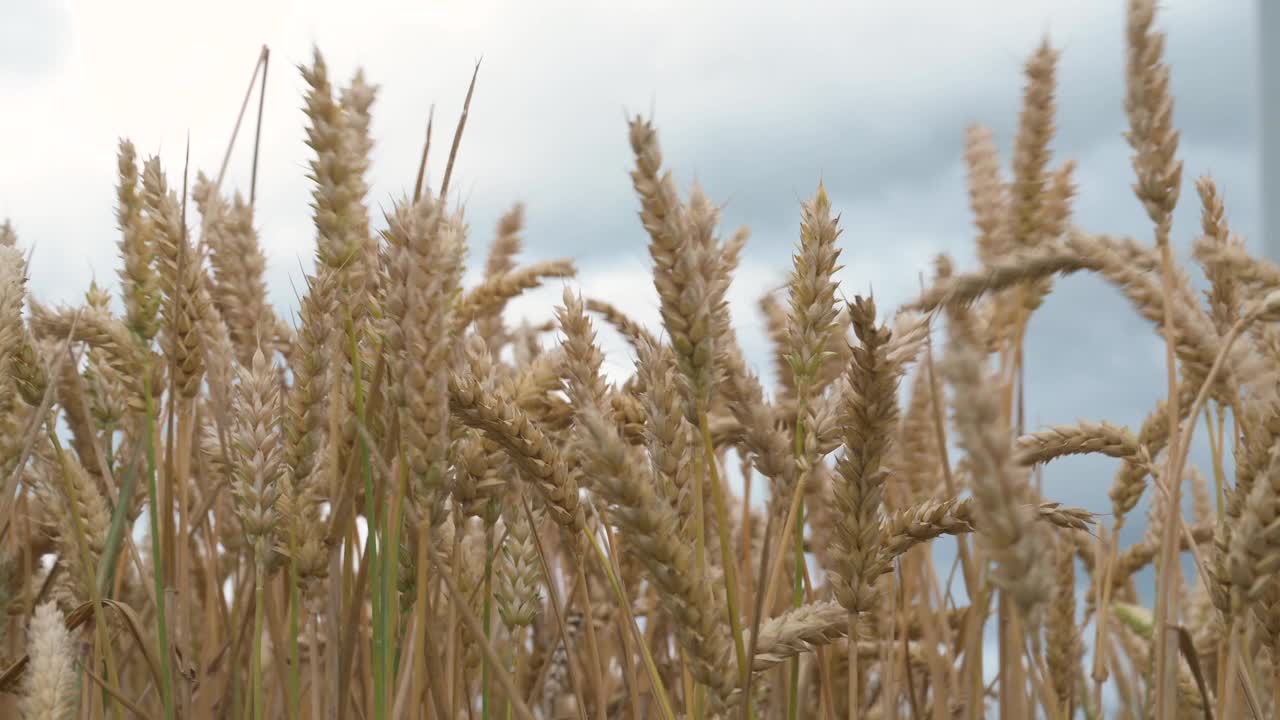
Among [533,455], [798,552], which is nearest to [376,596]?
[533,455]

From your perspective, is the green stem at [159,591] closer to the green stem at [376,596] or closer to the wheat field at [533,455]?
the wheat field at [533,455]

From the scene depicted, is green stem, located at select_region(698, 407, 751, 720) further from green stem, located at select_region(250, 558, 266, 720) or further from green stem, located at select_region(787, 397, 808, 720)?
green stem, located at select_region(250, 558, 266, 720)

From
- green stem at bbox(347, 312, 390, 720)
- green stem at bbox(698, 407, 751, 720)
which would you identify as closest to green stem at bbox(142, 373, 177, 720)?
green stem at bbox(347, 312, 390, 720)

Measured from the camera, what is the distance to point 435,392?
1212 millimetres

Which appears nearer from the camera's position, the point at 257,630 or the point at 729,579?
the point at 729,579

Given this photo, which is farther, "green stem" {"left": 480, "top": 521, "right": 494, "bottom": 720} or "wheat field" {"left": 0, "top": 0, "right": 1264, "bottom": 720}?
"green stem" {"left": 480, "top": 521, "right": 494, "bottom": 720}

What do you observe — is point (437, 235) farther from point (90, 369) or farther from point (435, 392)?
point (90, 369)

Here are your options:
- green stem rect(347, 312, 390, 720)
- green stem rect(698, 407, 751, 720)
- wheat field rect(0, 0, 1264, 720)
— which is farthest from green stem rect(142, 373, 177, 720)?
green stem rect(698, 407, 751, 720)

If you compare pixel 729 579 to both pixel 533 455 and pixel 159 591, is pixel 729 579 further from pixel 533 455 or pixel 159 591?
pixel 159 591

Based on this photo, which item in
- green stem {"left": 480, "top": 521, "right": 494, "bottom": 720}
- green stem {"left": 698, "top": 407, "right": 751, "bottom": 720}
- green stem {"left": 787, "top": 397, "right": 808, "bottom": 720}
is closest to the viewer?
green stem {"left": 698, "top": 407, "right": 751, "bottom": 720}

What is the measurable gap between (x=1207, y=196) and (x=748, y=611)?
1.21 metres

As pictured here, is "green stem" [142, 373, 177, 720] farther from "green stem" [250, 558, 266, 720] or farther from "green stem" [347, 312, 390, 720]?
"green stem" [347, 312, 390, 720]

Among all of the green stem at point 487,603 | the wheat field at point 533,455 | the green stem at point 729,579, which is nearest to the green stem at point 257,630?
the wheat field at point 533,455

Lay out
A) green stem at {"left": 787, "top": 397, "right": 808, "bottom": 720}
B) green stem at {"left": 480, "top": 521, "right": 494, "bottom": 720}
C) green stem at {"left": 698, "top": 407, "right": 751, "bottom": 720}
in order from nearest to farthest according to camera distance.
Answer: green stem at {"left": 698, "top": 407, "right": 751, "bottom": 720}, green stem at {"left": 787, "top": 397, "right": 808, "bottom": 720}, green stem at {"left": 480, "top": 521, "right": 494, "bottom": 720}
